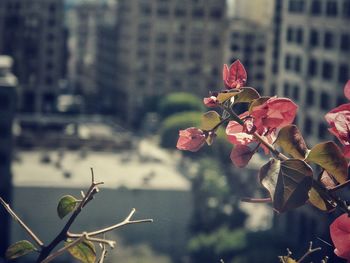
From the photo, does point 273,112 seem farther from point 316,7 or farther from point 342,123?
point 316,7

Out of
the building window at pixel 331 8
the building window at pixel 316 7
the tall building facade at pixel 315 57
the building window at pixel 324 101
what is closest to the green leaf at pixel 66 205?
the tall building facade at pixel 315 57

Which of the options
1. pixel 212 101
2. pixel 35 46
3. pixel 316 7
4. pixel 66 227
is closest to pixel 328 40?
pixel 316 7

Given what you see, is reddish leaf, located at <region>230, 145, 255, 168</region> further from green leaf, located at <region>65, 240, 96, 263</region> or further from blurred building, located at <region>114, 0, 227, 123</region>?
blurred building, located at <region>114, 0, 227, 123</region>

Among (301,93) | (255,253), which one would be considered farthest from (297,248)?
(301,93)

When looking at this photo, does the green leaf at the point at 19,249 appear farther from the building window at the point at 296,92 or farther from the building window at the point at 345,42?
the building window at the point at 296,92

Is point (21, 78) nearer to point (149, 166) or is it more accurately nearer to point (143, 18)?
point (143, 18)
